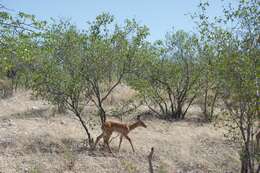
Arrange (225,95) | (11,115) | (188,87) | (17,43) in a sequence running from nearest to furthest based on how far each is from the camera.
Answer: (17,43)
(225,95)
(11,115)
(188,87)

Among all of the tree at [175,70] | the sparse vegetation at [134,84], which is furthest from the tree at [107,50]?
the tree at [175,70]

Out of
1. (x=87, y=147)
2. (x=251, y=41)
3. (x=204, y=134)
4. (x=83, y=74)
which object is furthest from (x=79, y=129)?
(x=251, y=41)

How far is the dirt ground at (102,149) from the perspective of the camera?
405 inches

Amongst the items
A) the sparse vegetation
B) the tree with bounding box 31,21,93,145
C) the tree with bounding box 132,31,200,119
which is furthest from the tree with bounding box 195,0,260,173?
the tree with bounding box 132,31,200,119

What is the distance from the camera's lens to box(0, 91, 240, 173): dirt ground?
10.3 metres

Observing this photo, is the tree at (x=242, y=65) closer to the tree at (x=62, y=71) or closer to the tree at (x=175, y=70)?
the tree at (x=62, y=71)

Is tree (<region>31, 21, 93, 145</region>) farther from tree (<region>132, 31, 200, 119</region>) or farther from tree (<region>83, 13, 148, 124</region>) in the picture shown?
tree (<region>132, 31, 200, 119</region>)

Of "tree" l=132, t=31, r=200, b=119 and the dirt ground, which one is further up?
"tree" l=132, t=31, r=200, b=119

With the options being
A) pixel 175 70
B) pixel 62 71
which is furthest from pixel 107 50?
pixel 175 70

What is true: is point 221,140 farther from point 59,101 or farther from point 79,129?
point 59,101

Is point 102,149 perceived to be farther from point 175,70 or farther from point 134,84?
point 175,70

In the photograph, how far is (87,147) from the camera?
1198cm

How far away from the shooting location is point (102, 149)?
462 inches

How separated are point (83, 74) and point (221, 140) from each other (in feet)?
18.6
